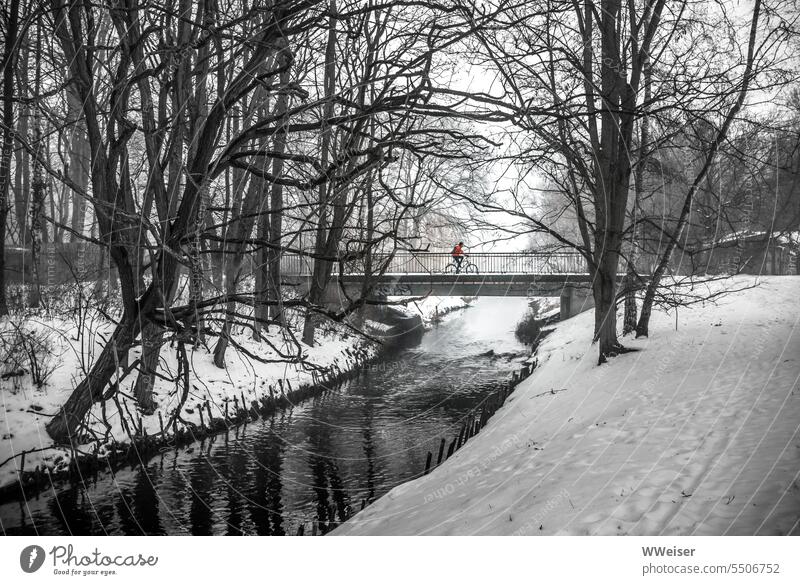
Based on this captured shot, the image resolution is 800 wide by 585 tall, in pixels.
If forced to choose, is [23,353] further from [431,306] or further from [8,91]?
[431,306]

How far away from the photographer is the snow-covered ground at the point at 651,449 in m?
3.16

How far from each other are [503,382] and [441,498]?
7.44m

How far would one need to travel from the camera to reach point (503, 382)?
11938 millimetres

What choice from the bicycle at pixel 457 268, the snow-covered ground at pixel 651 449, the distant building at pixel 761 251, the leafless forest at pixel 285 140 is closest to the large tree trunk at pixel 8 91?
the leafless forest at pixel 285 140

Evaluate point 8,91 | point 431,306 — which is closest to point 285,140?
point 8,91

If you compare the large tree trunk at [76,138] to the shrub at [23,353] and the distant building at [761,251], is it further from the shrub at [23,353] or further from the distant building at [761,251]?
the distant building at [761,251]
